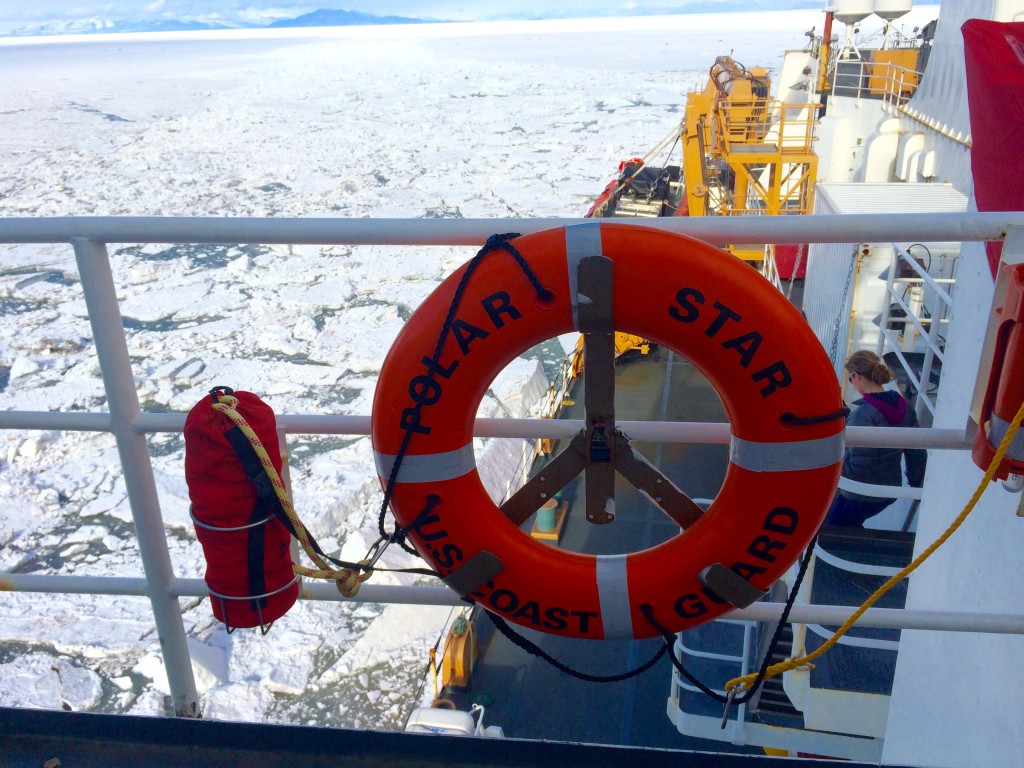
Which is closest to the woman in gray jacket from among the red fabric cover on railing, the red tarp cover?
the red tarp cover

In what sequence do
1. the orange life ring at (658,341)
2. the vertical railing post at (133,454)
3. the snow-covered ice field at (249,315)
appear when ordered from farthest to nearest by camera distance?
the snow-covered ice field at (249,315)
the vertical railing post at (133,454)
the orange life ring at (658,341)

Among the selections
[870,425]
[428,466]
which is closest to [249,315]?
[870,425]

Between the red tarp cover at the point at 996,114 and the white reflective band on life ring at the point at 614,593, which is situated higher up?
the red tarp cover at the point at 996,114

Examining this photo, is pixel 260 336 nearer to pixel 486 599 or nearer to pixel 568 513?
pixel 568 513

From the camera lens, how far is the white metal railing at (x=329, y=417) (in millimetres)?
826

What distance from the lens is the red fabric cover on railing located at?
0.88 m

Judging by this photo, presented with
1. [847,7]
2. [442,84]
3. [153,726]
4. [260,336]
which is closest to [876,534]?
[153,726]

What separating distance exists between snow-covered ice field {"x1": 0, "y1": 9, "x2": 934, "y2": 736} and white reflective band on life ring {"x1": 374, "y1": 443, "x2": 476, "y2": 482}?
2965 millimetres

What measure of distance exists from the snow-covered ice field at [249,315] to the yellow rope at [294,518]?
2.81 m

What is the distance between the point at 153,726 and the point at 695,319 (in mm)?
845

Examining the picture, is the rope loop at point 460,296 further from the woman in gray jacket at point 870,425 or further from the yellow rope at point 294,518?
the woman in gray jacket at point 870,425

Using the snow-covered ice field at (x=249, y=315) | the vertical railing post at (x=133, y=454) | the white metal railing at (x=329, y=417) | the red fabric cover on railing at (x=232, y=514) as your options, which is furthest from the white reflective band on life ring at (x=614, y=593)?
the snow-covered ice field at (x=249, y=315)

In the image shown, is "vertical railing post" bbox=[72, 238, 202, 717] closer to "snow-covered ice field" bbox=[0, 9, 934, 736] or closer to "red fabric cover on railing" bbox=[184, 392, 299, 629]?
"red fabric cover on railing" bbox=[184, 392, 299, 629]

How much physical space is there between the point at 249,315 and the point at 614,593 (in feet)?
32.1
